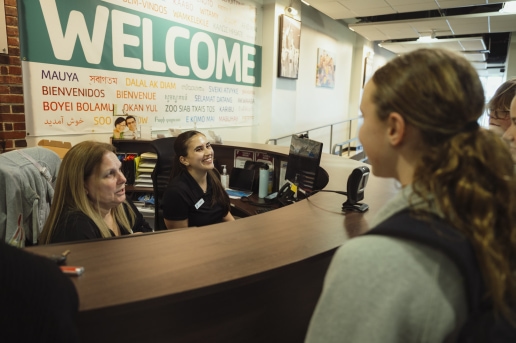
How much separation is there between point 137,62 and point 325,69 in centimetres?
520

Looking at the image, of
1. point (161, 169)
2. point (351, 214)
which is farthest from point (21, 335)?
point (161, 169)

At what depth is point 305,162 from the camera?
2480mm

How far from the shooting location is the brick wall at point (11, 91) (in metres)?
2.95

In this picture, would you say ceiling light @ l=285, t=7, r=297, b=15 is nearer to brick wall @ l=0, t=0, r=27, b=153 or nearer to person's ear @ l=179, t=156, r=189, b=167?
brick wall @ l=0, t=0, r=27, b=153

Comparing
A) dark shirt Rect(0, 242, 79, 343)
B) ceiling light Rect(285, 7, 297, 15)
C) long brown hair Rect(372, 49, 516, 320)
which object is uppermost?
ceiling light Rect(285, 7, 297, 15)

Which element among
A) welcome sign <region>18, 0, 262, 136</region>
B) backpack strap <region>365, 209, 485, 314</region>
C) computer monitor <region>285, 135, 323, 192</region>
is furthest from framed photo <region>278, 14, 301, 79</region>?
backpack strap <region>365, 209, 485, 314</region>

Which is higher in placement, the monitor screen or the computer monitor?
the computer monitor

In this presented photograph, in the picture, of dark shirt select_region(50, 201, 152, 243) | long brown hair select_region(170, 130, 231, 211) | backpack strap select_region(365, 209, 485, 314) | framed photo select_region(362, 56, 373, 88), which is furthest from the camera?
framed photo select_region(362, 56, 373, 88)

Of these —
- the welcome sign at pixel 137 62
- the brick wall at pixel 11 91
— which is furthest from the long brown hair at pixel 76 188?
the welcome sign at pixel 137 62

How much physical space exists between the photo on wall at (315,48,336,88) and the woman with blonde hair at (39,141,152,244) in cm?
679

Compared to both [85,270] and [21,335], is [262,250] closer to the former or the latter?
[85,270]

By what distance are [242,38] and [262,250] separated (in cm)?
501

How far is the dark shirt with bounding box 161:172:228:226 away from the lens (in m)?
2.44

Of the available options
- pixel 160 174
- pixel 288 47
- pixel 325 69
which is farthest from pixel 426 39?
pixel 160 174
